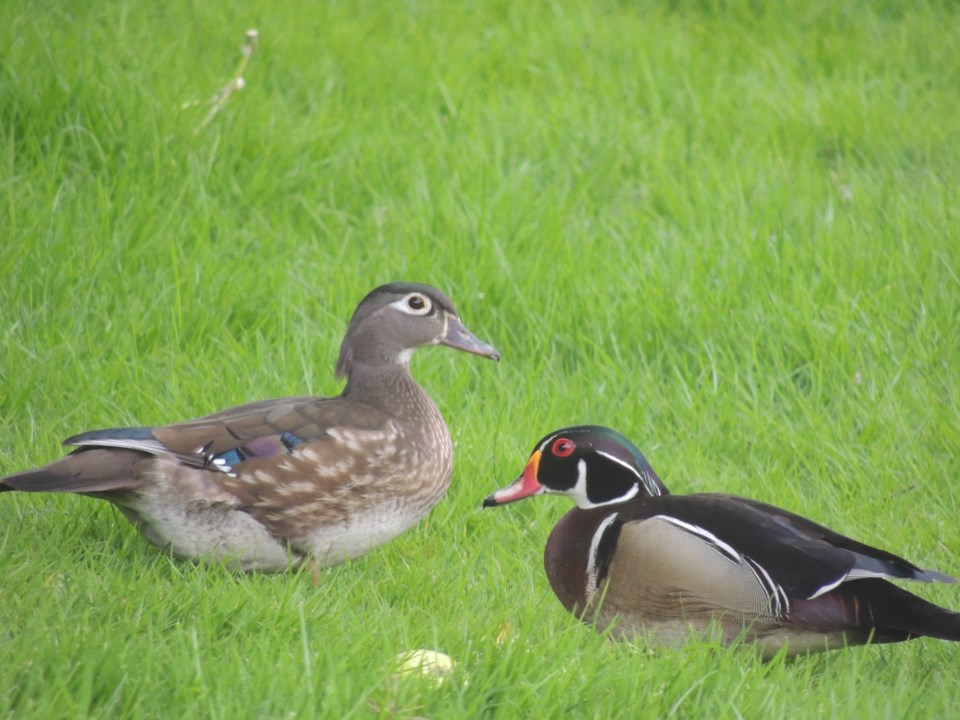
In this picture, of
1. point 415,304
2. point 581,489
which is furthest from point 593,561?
point 415,304

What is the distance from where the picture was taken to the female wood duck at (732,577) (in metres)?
3.46

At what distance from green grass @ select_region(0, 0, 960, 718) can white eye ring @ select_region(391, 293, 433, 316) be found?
63 centimetres

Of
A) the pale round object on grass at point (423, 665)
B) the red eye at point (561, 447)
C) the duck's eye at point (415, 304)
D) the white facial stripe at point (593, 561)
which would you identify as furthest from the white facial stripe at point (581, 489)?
the pale round object on grass at point (423, 665)

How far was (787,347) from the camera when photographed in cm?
536

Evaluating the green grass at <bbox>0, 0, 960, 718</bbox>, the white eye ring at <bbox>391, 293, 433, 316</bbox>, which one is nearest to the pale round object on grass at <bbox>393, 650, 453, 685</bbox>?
the green grass at <bbox>0, 0, 960, 718</bbox>

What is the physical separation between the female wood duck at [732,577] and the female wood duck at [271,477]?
0.57 metres

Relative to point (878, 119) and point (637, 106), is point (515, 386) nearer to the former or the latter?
point (637, 106)

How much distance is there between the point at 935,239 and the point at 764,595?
9.71 feet

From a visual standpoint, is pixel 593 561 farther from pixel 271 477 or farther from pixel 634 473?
pixel 271 477

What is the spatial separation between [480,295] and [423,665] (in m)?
2.66

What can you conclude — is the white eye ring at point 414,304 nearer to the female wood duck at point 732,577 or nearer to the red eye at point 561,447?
the red eye at point 561,447

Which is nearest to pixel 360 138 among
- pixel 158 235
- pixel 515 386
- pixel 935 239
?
pixel 158 235

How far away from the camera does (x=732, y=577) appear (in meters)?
3.55

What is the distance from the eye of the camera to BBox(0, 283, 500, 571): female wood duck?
3.79m
